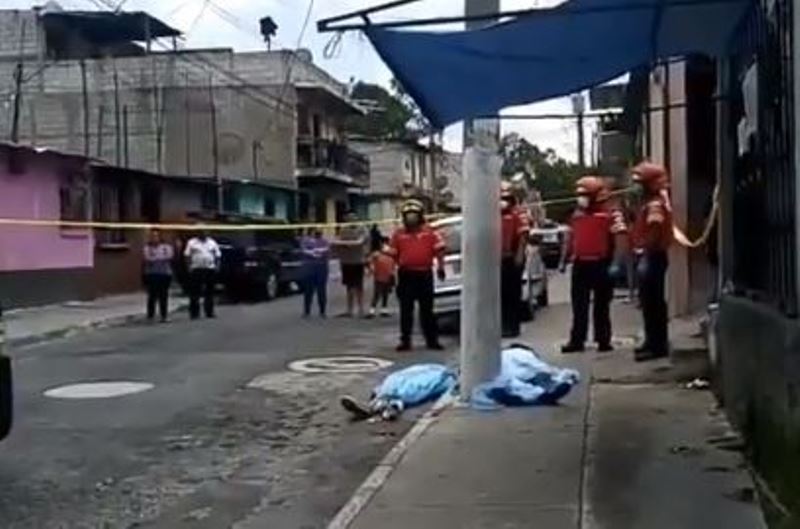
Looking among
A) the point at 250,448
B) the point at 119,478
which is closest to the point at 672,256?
the point at 250,448

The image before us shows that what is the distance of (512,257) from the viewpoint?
17.4m

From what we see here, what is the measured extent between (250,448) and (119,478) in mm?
1385

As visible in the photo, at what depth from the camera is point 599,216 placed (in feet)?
48.7

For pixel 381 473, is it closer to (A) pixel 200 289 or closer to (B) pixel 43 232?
(A) pixel 200 289

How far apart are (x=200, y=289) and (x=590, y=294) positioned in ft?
38.0

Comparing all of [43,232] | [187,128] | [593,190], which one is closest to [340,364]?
[593,190]

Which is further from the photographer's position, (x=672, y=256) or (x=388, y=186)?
(x=388, y=186)

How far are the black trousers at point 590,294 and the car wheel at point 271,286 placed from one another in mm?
17596

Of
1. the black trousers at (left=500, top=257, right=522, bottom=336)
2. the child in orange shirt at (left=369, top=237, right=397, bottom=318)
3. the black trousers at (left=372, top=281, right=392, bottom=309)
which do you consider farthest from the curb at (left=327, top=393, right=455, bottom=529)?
the black trousers at (left=372, top=281, right=392, bottom=309)

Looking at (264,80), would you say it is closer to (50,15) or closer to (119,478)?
(50,15)

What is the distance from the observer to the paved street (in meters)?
8.35

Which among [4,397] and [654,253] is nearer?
[4,397]

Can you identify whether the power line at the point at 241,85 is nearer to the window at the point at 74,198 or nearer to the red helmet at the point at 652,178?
the window at the point at 74,198

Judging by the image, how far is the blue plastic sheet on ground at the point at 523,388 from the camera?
441 inches
